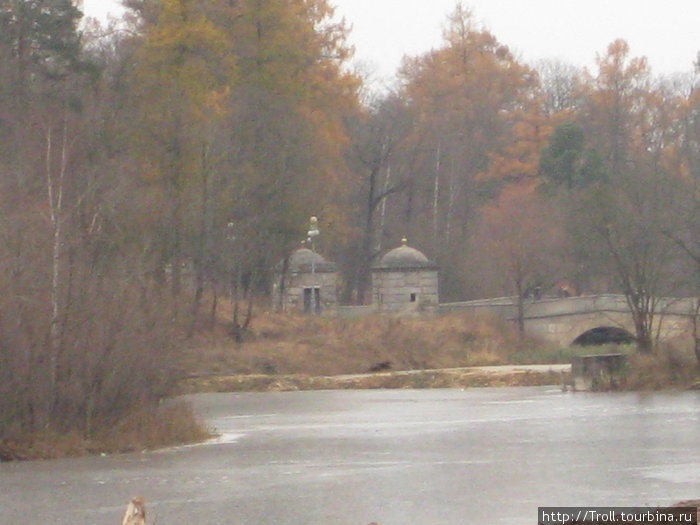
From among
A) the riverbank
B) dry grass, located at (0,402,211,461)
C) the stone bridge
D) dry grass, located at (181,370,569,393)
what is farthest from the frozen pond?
the stone bridge

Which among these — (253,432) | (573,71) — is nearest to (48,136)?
(253,432)

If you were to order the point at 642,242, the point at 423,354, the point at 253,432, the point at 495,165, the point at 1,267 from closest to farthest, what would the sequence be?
the point at 1,267
the point at 253,432
the point at 642,242
the point at 423,354
the point at 495,165

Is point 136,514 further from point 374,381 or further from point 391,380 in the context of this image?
point 374,381

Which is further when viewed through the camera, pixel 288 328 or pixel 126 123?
pixel 288 328

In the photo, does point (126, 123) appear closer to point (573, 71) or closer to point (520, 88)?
point (520, 88)

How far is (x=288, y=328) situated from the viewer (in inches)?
2478

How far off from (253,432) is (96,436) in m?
6.69

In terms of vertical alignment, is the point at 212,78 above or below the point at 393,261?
above

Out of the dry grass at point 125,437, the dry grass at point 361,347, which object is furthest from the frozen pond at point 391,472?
the dry grass at point 361,347

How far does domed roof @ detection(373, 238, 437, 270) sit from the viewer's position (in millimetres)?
73562

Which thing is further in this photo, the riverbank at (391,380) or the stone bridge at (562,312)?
the stone bridge at (562,312)

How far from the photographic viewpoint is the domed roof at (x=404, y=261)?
241 feet

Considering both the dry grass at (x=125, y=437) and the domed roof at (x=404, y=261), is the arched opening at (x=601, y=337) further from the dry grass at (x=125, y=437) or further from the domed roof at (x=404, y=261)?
the dry grass at (x=125, y=437)

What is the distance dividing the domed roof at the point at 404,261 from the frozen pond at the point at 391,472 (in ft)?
123
